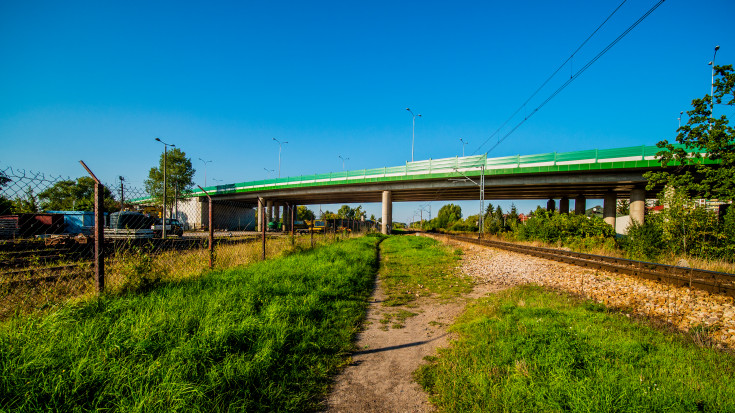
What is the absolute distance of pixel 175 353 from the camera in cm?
317

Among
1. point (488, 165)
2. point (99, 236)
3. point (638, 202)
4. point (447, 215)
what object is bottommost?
point (447, 215)

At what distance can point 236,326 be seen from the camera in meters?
4.00

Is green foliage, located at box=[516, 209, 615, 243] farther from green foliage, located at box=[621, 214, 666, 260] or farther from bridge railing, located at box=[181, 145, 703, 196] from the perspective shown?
bridge railing, located at box=[181, 145, 703, 196]

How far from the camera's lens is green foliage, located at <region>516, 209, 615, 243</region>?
2159cm

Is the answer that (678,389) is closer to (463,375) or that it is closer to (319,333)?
(463,375)

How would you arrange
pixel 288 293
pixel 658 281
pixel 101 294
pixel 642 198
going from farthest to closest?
pixel 642 198
pixel 658 281
pixel 288 293
pixel 101 294

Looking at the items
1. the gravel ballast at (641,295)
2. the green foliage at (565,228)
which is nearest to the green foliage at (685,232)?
the green foliage at (565,228)

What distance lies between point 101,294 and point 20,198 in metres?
1.82

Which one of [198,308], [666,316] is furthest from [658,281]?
[198,308]

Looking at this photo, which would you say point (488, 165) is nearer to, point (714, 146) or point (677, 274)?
point (714, 146)

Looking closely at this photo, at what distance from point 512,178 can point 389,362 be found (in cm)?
3567

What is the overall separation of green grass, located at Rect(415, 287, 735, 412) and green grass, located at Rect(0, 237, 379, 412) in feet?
5.31

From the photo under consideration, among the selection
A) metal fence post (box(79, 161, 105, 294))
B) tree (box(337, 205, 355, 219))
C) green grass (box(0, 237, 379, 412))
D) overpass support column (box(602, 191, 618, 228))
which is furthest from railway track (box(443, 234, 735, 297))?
tree (box(337, 205, 355, 219))

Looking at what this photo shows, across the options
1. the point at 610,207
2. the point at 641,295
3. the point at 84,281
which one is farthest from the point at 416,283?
the point at 610,207
